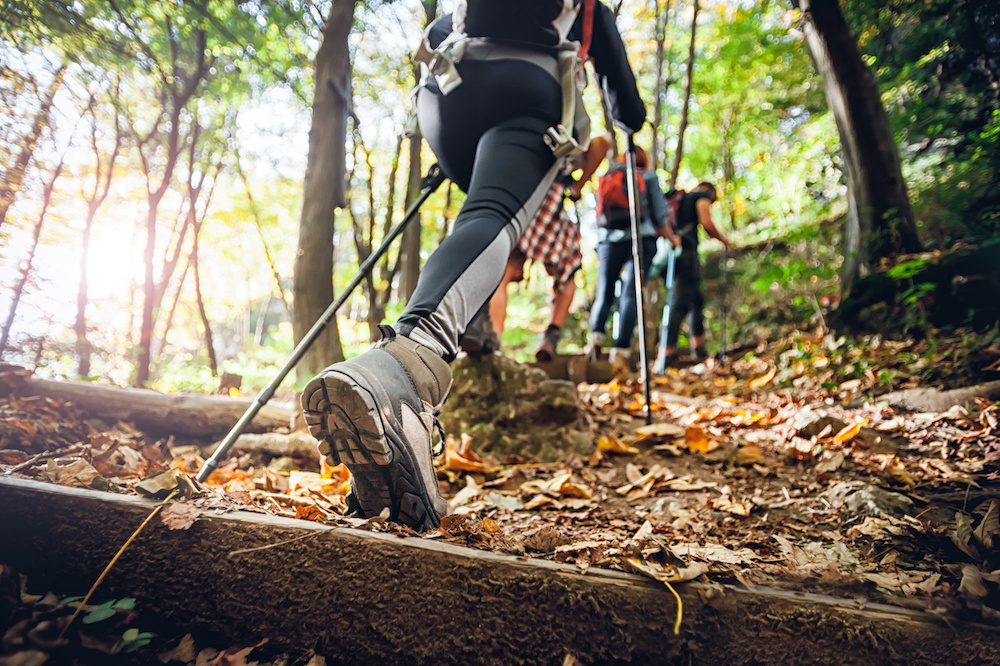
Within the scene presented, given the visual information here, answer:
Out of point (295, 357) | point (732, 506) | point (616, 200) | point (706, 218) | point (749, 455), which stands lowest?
point (732, 506)

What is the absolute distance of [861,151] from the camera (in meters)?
4.34

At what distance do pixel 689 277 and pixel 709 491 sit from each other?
4.79m

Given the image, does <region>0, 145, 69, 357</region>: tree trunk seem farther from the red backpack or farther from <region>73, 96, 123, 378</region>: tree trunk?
the red backpack

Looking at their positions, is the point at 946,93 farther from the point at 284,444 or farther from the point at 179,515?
the point at 179,515

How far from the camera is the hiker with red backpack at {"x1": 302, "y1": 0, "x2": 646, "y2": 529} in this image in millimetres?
1033

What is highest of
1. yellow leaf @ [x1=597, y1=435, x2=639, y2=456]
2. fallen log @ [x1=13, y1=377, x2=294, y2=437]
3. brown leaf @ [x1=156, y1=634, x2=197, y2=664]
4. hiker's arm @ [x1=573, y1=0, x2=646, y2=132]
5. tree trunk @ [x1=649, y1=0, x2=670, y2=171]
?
tree trunk @ [x1=649, y1=0, x2=670, y2=171]

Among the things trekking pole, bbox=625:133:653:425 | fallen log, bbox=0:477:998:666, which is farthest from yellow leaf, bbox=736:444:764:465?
fallen log, bbox=0:477:998:666

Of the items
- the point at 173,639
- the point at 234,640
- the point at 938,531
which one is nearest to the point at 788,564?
the point at 938,531

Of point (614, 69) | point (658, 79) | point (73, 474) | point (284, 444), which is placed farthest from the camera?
point (658, 79)

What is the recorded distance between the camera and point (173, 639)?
35.2 inches

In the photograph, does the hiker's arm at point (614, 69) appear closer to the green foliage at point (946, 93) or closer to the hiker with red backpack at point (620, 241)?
the green foliage at point (946, 93)

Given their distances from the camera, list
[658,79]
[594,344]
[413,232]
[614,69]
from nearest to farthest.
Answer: [614,69] → [594,344] → [413,232] → [658,79]

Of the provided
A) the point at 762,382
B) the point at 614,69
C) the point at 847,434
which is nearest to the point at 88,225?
the point at 614,69

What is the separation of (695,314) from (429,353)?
19.0ft
